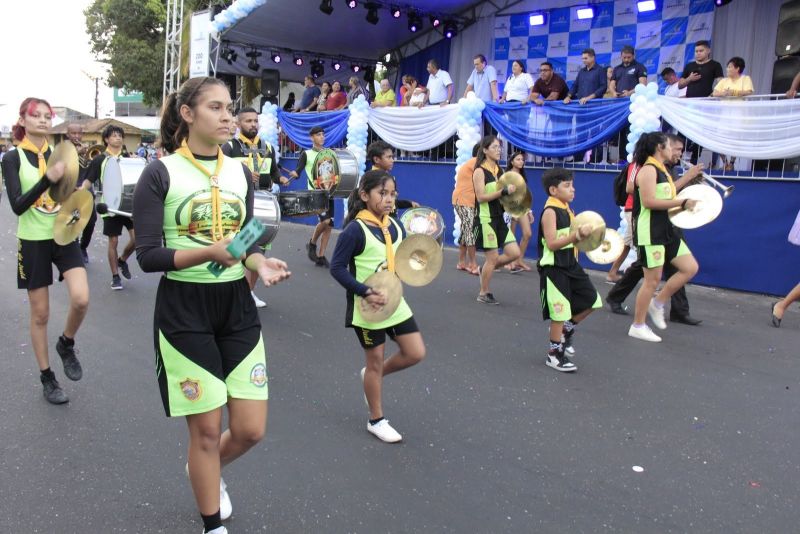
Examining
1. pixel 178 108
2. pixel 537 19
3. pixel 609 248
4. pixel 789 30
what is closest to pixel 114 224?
pixel 609 248

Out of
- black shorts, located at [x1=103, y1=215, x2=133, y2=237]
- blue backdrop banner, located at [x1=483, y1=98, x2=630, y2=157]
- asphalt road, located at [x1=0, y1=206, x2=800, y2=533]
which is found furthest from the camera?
blue backdrop banner, located at [x1=483, y1=98, x2=630, y2=157]

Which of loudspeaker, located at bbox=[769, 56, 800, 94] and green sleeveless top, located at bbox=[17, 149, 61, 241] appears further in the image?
loudspeaker, located at bbox=[769, 56, 800, 94]

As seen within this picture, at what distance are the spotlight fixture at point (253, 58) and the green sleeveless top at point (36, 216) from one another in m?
15.6

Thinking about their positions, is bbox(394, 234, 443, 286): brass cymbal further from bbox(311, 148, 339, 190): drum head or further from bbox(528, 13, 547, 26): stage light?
bbox(528, 13, 547, 26): stage light

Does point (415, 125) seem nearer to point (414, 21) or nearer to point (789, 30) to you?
point (414, 21)

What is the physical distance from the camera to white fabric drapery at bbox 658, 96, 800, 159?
8109 millimetres

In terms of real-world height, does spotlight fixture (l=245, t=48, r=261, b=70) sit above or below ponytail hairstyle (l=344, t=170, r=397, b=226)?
above

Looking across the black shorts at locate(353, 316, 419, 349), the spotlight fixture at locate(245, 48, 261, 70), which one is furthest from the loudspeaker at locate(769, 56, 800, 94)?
the spotlight fixture at locate(245, 48, 261, 70)

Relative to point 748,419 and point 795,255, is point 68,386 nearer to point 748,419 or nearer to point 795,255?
point 748,419

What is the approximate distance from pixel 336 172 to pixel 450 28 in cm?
1114

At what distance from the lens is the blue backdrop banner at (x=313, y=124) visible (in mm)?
14125

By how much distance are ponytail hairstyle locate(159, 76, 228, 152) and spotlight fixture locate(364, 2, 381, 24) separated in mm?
14427

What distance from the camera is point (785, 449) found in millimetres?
3988

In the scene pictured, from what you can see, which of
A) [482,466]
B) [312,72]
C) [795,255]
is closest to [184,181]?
[482,466]
